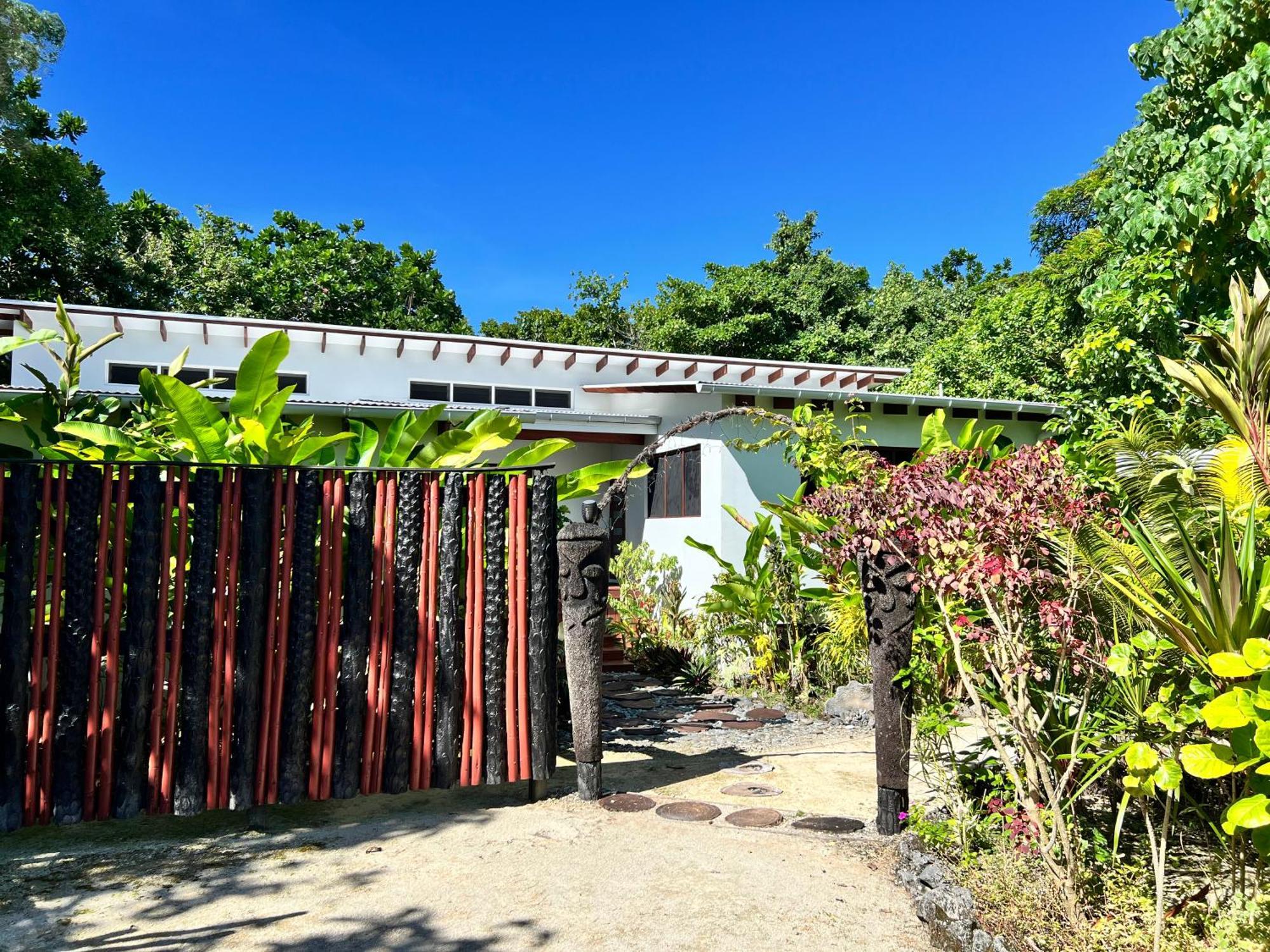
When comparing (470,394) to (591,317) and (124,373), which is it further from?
(591,317)

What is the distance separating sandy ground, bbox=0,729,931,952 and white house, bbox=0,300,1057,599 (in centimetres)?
547

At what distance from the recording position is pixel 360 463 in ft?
18.7

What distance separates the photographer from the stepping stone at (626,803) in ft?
16.3

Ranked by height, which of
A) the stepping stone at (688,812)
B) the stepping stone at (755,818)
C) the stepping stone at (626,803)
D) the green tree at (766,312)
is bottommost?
the stepping stone at (755,818)

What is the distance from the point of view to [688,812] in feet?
16.1

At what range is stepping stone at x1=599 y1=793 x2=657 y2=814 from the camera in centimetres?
496

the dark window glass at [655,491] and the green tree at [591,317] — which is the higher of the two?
the green tree at [591,317]

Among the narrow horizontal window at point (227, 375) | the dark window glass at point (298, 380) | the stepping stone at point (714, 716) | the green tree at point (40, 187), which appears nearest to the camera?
the stepping stone at point (714, 716)

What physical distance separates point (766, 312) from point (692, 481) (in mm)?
16286

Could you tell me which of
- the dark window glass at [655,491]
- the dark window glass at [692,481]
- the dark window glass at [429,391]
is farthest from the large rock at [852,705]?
the dark window glass at [429,391]

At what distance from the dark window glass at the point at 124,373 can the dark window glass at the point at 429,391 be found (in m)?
4.19

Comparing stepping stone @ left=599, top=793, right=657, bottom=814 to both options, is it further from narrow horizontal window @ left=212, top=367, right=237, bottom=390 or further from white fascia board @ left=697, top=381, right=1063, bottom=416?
narrow horizontal window @ left=212, top=367, right=237, bottom=390

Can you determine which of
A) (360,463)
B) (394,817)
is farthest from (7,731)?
(360,463)

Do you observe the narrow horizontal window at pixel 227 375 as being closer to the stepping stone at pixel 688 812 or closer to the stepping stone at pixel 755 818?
the stepping stone at pixel 688 812
